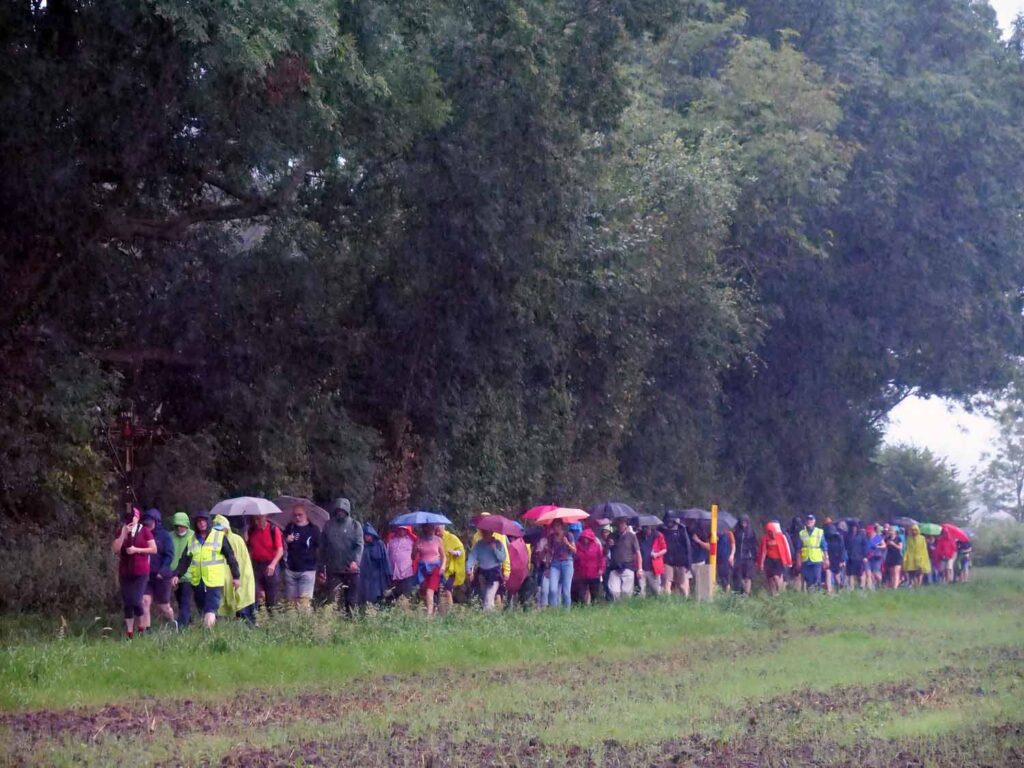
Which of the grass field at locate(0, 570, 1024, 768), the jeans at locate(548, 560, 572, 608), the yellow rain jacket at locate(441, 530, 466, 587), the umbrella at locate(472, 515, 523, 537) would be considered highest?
the umbrella at locate(472, 515, 523, 537)

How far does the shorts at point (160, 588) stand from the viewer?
59.2 ft

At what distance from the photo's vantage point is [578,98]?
77.0ft

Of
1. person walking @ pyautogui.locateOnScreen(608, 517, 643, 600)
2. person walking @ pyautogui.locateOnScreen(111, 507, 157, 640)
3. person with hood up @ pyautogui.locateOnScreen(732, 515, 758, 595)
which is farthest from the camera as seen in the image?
person with hood up @ pyautogui.locateOnScreen(732, 515, 758, 595)

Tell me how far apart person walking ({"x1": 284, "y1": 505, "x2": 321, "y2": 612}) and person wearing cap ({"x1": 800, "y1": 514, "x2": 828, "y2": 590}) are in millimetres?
13989

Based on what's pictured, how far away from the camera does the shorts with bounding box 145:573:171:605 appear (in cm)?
1805

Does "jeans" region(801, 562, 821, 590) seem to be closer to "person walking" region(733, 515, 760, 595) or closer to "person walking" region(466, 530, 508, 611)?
"person walking" region(733, 515, 760, 595)

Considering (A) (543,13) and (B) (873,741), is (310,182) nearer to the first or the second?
(A) (543,13)

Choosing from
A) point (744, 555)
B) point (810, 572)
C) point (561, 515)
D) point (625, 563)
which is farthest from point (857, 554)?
point (561, 515)

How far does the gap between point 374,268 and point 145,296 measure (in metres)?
4.02

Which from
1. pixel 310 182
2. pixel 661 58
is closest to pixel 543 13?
pixel 310 182

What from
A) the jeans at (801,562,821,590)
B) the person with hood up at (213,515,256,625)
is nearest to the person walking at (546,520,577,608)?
the person with hood up at (213,515,256,625)

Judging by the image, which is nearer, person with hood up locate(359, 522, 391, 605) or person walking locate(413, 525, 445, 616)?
person with hood up locate(359, 522, 391, 605)

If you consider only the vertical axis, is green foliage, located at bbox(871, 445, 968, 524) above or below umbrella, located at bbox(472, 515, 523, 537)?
above

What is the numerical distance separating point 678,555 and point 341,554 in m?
9.89
